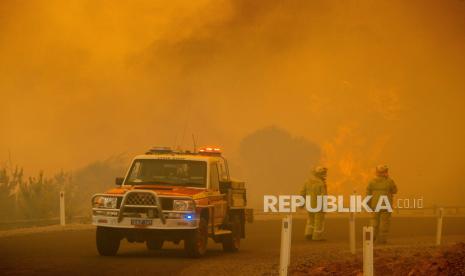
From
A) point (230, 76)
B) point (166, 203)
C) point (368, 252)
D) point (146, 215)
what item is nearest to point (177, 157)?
point (166, 203)

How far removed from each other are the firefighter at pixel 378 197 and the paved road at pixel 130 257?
0.96 meters

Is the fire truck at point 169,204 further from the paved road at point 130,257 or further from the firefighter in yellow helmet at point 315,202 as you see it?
the firefighter in yellow helmet at point 315,202

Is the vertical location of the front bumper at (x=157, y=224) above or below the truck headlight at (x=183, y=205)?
below

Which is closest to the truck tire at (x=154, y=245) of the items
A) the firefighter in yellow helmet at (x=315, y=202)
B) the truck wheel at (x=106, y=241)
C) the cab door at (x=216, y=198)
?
the cab door at (x=216, y=198)

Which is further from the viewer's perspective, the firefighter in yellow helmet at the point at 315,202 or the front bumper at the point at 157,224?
the firefighter in yellow helmet at the point at 315,202

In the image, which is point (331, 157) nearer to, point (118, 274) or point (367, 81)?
point (367, 81)

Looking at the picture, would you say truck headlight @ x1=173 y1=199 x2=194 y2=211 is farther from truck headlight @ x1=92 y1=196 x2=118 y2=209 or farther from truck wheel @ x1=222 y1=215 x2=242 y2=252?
truck wheel @ x1=222 y1=215 x2=242 y2=252

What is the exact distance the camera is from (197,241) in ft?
61.8

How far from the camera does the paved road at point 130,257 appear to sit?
1641 centimetres

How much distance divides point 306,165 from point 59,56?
16.8 m

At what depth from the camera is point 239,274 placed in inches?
637

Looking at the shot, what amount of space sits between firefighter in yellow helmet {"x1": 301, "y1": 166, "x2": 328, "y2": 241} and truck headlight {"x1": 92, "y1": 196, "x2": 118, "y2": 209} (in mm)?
7739

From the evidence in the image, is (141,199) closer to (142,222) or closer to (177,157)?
(142,222)

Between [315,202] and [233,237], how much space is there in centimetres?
426
